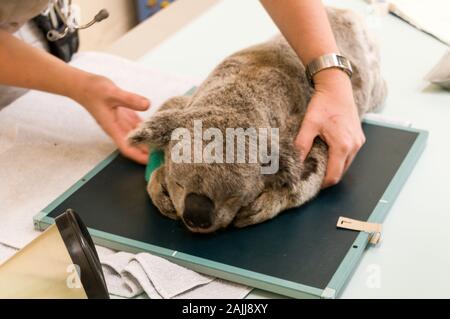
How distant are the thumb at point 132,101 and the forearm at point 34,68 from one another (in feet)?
0.33

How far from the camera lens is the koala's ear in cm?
119

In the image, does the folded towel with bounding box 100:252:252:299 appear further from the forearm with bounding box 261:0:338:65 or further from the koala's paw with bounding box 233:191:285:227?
the forearm with bounding box 261:0:338:65

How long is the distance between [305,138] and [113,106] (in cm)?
44

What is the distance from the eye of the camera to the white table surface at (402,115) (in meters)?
1.12

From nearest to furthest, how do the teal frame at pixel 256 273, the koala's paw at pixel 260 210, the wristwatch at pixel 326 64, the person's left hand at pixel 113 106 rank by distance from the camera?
1. the teal frame at pixel 256 273
2. the koala's paw at pixel 260 210
3. the wristwatch at pixel 326 64
4. the person's left hand at pixel 113 106

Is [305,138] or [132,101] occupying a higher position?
[305,138]

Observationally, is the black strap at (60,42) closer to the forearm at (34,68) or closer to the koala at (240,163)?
the forearm at (34,68)

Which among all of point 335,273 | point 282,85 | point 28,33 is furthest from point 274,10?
point 28,33

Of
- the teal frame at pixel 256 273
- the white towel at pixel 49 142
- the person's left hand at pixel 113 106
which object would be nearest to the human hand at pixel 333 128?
the teal frame at pixel 256 273

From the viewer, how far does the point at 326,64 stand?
1289 mm

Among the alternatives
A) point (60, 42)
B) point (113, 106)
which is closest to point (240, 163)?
point (113, 106)

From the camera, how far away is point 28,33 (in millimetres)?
1709

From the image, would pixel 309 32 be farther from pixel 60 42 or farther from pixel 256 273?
pixel 60 42
